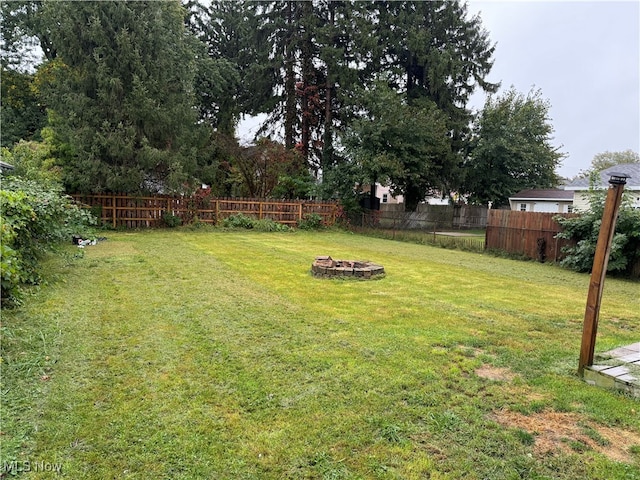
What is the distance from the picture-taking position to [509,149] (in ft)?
71.7

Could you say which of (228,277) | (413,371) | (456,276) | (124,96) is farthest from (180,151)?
(413,371)

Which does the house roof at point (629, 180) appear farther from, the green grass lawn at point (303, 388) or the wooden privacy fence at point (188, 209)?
the green grass lawn at point (303, 388)

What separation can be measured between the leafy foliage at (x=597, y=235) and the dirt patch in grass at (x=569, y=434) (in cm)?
736

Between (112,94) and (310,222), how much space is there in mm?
9239

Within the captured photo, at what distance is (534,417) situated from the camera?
8.29ft

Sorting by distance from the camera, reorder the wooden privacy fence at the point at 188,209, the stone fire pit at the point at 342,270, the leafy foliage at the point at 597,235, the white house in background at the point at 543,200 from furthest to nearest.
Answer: the white house in background at the point at 543,200, the wooden privacy fence at the point at 188,209, the leafy foliage at the point at 597,235, the stone fire pit at the point at 342,270

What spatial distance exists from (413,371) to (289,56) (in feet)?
71.7

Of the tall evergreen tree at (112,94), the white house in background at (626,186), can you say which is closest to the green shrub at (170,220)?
A: the tall evergreen tree at (112,94)

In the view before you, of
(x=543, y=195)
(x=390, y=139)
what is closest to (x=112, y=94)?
(x=390, y=139)

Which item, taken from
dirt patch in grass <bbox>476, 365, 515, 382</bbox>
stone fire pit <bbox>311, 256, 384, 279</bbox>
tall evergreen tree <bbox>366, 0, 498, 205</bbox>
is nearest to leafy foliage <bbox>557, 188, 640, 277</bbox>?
stone fire pit <bbox>311, 256, 384, 279</bbox>

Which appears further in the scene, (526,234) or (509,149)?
(509,149)

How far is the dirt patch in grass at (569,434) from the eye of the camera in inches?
86.8

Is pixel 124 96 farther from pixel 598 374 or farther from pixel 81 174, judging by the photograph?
pixel 598 374

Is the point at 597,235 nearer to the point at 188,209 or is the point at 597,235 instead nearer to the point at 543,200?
the point at 188,209
